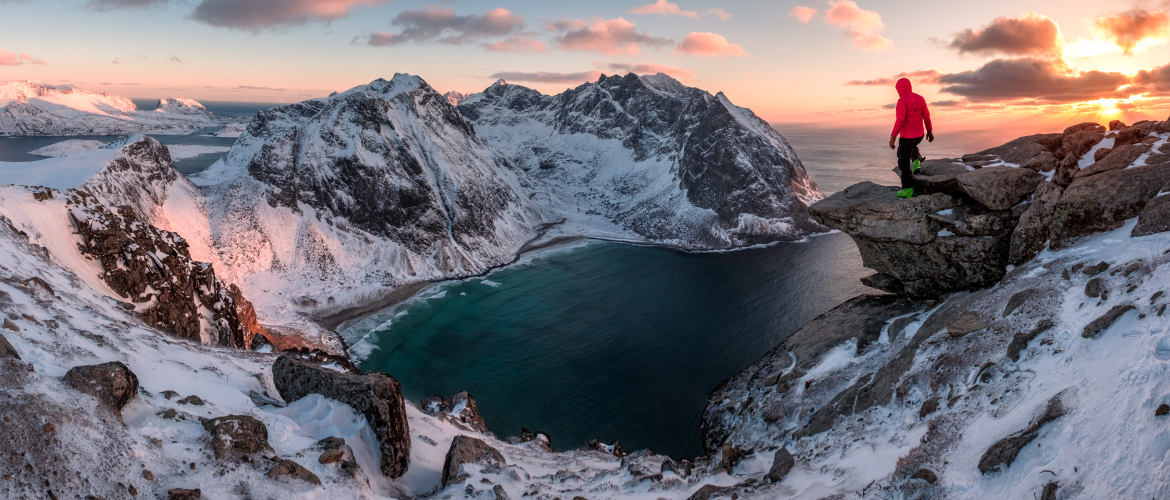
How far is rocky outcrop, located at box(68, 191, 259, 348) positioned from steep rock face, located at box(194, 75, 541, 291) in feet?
149


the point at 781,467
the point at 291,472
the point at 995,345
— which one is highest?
the point at 995,345

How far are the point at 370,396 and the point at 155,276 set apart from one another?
3818 centimetres

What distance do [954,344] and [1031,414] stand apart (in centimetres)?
956

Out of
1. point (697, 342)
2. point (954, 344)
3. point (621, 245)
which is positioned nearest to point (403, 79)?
point (621, 245)

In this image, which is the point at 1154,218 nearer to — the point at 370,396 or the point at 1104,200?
the point at 1104,200

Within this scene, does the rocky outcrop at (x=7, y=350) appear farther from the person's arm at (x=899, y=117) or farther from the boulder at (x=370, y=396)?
the person's arm at (x=899, y=117)

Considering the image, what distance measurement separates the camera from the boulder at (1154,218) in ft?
74.1

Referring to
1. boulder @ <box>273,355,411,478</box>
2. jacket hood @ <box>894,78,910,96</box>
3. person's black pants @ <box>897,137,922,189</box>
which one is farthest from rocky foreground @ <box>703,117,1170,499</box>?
boulder @ <box>273,355,411,478</box>

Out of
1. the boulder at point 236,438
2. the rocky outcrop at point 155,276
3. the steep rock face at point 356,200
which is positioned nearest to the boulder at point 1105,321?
the boulder at point 236,438

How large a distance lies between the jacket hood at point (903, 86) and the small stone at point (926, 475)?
64.4 ft

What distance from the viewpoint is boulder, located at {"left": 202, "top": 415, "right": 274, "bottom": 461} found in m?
15.7

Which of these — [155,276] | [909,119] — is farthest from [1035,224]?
[155,276]

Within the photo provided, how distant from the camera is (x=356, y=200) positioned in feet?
369

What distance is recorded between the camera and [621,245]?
137500mm
